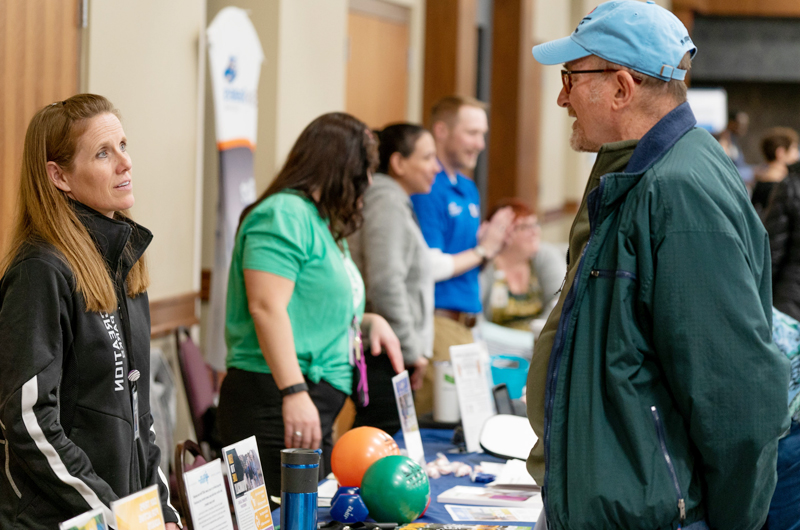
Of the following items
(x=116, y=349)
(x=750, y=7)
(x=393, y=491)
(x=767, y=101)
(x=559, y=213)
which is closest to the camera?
(x=116, y=349)

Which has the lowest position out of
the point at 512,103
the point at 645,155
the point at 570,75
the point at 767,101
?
the point at 645,155

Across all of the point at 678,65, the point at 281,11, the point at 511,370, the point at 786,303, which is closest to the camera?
the point at 678,65

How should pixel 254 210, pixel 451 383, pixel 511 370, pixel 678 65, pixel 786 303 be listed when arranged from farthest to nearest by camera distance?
pixel 786 303, pixel 511 370, pixel 451 383, pixel 254 210, pixel 678 65

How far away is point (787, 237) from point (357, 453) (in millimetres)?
3151

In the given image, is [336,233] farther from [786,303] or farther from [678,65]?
[786,303]

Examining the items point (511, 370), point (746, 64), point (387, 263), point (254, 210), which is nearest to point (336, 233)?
point (254, 210)

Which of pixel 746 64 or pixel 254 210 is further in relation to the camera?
pixel 746 64

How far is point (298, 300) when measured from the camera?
6.94 ft

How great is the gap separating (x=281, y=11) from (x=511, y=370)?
193 centimetres

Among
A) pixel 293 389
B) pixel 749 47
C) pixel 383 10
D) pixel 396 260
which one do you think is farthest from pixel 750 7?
pixel 293 389

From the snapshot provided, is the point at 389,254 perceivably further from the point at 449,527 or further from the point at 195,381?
the point at 449,527

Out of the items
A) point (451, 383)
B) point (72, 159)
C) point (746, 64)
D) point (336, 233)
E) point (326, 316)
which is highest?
point (746, 64)

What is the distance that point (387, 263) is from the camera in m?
2.69

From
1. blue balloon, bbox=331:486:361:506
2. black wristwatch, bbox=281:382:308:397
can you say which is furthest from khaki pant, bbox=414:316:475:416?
blue balloon, bbox=331:486:361:506
